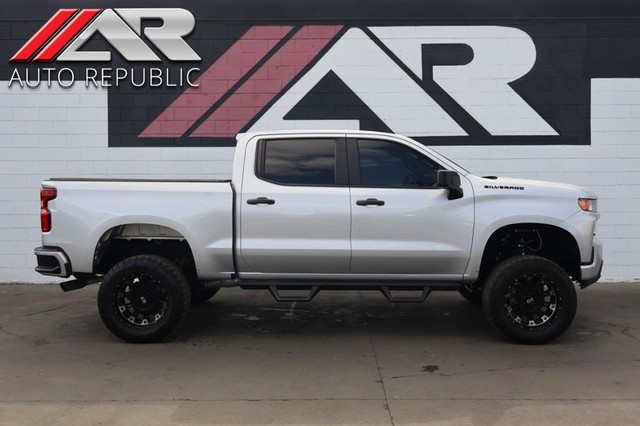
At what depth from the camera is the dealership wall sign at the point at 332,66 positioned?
933 centimetres

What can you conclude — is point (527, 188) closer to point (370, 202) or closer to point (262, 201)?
point (370, 202)

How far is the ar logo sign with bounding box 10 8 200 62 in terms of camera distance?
368 inches

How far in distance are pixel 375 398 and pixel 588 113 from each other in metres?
6.97

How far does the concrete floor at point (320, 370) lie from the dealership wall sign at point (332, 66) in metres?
3.28

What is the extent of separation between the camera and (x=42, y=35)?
9.40 m

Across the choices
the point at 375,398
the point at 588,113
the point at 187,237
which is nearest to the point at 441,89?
the point at 588,113

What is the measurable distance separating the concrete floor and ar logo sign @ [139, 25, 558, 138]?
325cm

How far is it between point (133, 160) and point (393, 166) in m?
5.13

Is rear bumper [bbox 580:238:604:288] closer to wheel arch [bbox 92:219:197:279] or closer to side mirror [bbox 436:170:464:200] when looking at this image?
side mirror [bbox 436:170:464:200]

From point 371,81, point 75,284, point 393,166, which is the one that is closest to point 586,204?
point 393,166

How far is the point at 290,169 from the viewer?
602 centimetres

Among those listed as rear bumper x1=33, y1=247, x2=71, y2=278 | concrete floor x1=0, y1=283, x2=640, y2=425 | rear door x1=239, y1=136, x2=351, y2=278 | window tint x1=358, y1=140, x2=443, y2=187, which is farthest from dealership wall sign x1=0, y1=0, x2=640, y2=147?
rear bumper x1=33, y1=247, x2=71, y2=278

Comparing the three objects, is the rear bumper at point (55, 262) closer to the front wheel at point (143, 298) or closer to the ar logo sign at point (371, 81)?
the front wheel at point (143, 298)

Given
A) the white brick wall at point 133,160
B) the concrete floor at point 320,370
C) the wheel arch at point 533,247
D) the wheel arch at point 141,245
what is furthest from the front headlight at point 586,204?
the wheel arch at point 141,245
